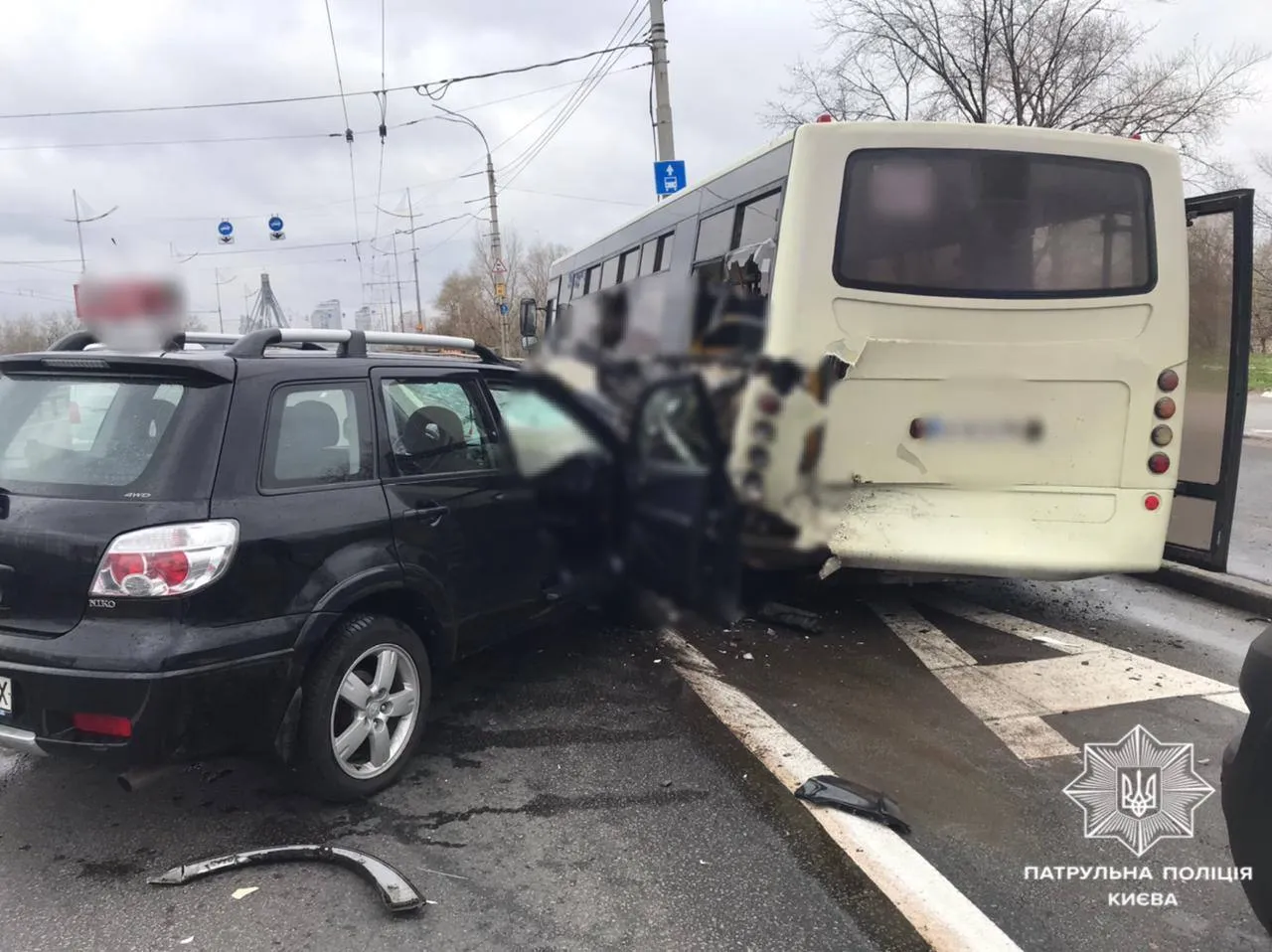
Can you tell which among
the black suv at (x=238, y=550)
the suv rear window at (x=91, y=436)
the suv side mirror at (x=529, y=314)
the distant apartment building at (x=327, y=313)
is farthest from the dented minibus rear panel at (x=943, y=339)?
the distant apartment building at (x=327, y=313)

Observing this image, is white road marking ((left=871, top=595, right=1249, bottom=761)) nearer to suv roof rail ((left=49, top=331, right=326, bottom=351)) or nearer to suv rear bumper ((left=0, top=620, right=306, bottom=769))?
suv rear bumper ((left=0, top=620, right=306, bottom=769))

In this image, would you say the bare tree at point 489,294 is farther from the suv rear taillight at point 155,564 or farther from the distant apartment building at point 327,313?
the distant apartment building at point 327,313

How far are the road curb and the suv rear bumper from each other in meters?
5.92

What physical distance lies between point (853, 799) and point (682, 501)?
7.21ft

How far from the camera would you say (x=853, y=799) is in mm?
3260

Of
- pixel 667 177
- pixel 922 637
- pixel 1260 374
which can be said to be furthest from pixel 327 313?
pixel 1260 374

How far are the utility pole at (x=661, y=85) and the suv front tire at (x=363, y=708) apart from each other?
34.4 ft

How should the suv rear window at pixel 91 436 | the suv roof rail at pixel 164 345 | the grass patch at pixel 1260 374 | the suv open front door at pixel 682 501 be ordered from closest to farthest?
the suv open front door at pixel 682 501 < the suv rear window at pixel 91 436 < the suv roof rail at pixel 164 345 < the grass patch at pixel 1260 374

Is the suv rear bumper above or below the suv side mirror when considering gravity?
below

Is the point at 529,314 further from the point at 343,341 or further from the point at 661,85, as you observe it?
the point at 661,85

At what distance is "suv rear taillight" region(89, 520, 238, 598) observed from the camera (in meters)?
2.79

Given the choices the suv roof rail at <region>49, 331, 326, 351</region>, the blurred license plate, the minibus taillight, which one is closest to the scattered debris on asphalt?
the suv roof rail at <region>49, 331, 326, 351</region>

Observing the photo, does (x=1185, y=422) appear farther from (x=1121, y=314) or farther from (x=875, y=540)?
(x=875, y=540)

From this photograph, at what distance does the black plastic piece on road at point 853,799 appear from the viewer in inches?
125
